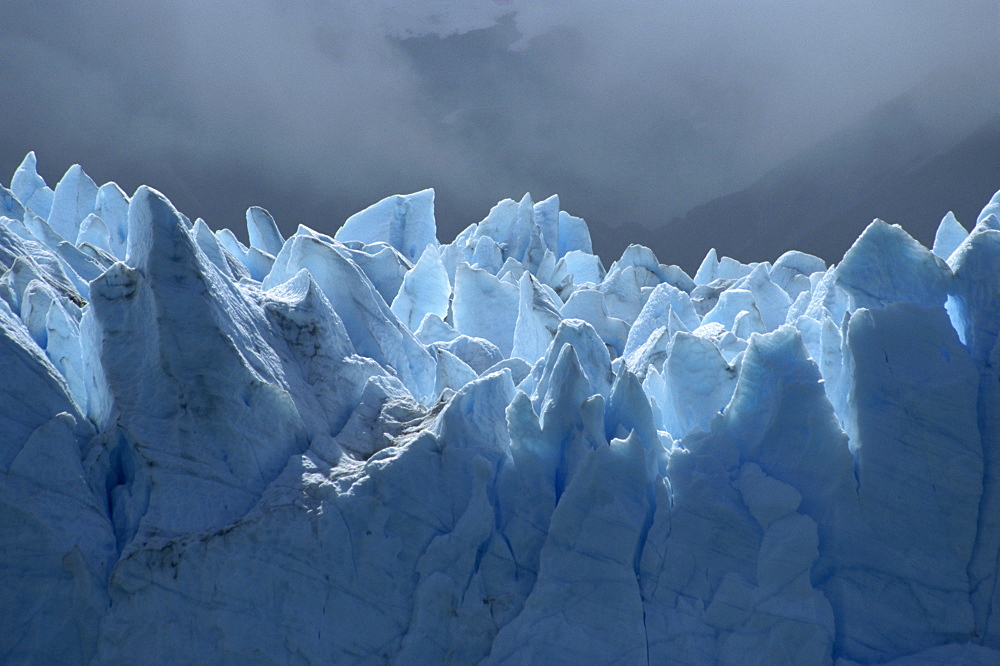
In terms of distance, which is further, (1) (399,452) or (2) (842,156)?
(2) (842,156)

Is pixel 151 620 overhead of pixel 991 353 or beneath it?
beneath

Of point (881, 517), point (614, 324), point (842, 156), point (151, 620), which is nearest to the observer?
point (151, 620)

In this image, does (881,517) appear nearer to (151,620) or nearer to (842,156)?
(151,620)

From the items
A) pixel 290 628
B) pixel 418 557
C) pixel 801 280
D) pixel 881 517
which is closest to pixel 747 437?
pixel 881 517

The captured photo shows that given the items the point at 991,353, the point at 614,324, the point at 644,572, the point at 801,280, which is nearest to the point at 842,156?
the point at 801,280

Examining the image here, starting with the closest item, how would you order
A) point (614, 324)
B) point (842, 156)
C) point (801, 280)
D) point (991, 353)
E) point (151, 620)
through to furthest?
Result: point (151, 620), point (991, 353), point (614, 324), point (801, 280), point (842, 156)

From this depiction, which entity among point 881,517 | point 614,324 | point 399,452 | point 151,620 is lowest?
point 151,620

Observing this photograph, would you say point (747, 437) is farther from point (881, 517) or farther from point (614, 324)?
point (614, 324)
